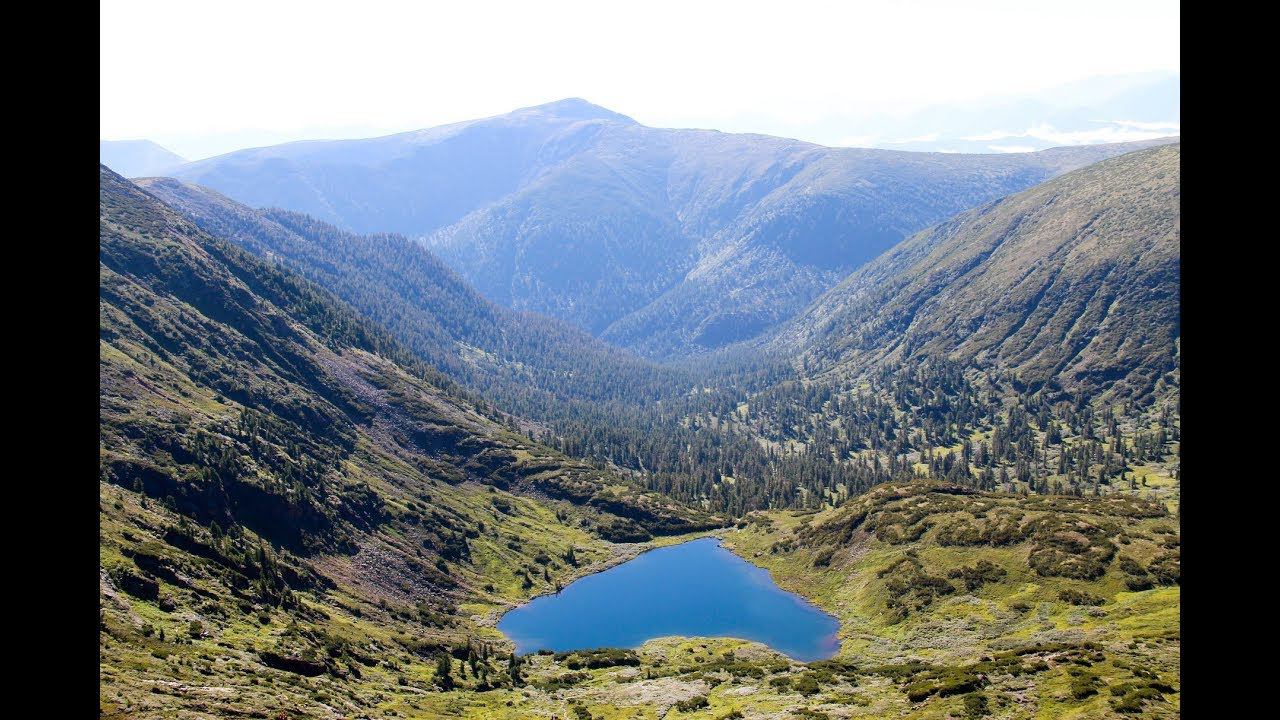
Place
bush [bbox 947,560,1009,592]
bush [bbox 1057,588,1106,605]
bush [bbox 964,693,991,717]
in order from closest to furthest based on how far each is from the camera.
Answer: bush [bbox 964,693,991,717]
bush [bbox 1057,588,1106,605]
bush [bbox 947,560,1009,592]

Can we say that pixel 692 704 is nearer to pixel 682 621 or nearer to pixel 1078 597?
pixel 1078 597

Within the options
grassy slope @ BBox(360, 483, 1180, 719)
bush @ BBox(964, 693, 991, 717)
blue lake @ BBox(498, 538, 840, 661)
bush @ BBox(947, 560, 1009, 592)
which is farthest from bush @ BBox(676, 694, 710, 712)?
bush @ BBox(947, 560, 1009, 592)

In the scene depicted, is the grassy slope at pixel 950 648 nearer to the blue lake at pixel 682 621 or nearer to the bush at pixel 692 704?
the bush at pixel 692 704

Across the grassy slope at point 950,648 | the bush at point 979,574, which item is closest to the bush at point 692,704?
the grassy slope at point 950,648

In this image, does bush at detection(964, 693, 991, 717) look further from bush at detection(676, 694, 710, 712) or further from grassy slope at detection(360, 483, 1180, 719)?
bush at detection(676, 694, 710, 712)

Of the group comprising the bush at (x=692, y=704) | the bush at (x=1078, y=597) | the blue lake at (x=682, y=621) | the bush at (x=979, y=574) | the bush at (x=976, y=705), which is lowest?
the blue lake at (x=682, y=621)

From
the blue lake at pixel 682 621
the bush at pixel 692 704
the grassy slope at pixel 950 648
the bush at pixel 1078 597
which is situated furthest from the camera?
the blue lake at pixel 682 621

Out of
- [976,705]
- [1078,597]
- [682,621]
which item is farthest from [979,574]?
[976,705]

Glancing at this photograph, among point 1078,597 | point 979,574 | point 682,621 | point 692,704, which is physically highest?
point 1078,597
